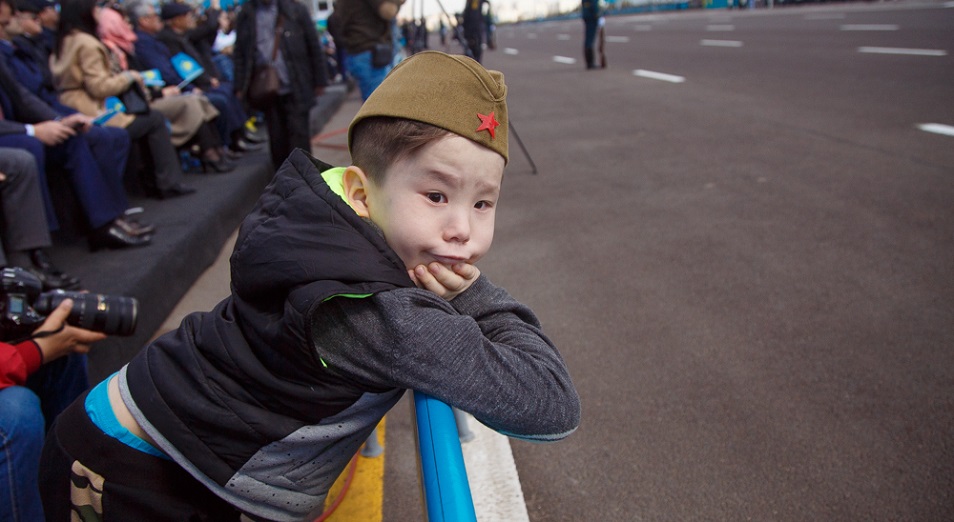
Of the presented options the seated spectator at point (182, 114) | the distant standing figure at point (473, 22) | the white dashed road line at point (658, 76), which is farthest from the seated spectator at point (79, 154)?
the distant standing figure at point (473, 22)

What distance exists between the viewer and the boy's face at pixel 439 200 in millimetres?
1396

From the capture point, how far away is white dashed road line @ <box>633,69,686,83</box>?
1265 centimetres

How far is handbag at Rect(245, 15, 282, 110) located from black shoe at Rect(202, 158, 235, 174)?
110 cm

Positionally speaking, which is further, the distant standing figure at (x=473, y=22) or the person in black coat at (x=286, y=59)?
the distant standing figure at (x=473, y=22)

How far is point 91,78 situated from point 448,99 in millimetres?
5344

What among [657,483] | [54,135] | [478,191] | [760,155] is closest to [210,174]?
[54,135]

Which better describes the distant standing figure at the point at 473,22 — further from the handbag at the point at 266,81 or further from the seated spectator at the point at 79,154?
the seated spectator at the point at 79,154

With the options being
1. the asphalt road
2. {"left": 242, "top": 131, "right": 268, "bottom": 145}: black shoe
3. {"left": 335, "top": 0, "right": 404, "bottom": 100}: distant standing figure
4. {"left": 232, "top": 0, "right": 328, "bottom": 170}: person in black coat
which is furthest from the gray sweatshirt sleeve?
{"left": 242, "top": 131, "right": 268, "bottom": 145}: black shoe

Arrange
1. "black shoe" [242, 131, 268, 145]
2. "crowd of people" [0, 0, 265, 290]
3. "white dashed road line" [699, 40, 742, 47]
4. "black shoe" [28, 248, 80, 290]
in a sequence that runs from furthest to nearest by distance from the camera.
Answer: "white dashed road line" [699, 40, 742, 47] < "black shoe" [242, 131, 268, 145] < "crowd of people" [0, 0, 265, 290] < "black shoe" [28, 248, 80, 290]

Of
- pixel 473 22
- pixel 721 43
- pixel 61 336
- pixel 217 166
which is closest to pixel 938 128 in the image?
pixel 217 166

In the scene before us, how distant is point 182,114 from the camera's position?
284 inches

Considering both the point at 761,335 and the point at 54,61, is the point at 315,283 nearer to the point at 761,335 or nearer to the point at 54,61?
the point at 761,335

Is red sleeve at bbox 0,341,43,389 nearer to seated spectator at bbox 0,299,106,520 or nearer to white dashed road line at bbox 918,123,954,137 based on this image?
seated spectator at bbox 0,299,106,520

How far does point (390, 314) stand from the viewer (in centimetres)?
129
